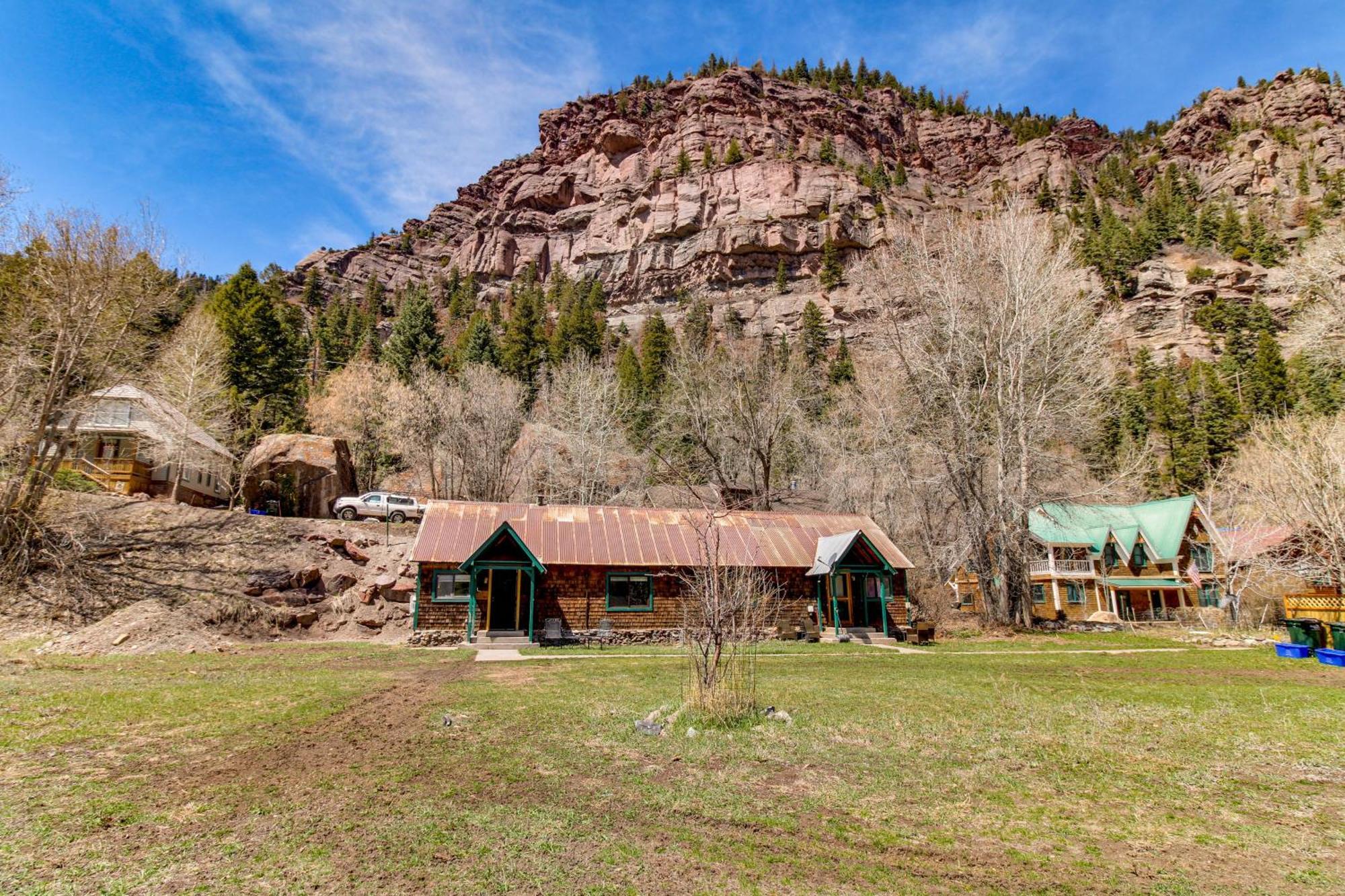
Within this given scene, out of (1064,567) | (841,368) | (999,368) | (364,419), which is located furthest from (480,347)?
(1064,567)

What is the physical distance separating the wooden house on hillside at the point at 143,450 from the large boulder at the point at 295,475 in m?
1.54

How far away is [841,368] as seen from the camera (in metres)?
64.9

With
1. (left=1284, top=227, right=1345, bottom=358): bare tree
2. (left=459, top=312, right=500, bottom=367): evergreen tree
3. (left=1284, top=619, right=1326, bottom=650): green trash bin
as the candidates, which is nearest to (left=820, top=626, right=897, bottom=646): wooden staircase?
(left=1284, top=619, right=1326, bottom=650): green trash bin

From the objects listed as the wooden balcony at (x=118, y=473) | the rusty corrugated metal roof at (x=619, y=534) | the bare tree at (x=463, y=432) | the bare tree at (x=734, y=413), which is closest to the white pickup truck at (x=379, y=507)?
the bare tree at (x=463, y=432)

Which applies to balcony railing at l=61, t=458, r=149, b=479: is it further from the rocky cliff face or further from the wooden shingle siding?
the rocky cliff face

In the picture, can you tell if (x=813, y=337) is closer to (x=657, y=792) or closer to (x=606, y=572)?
(x=606, y=572)

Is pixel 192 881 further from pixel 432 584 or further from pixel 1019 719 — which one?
pixel 432 584

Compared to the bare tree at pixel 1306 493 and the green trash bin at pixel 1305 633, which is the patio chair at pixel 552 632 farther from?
the bare tree at pixel 1306 493

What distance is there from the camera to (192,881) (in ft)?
14.7

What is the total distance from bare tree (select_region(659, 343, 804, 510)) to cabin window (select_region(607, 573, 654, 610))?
38.8ft

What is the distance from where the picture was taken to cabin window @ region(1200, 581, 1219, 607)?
141 ft

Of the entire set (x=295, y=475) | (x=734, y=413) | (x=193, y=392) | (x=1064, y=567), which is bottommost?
(x=1064, y=567)

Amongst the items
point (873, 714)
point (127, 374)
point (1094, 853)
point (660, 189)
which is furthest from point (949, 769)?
point (660, 189)

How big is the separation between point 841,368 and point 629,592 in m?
45.7
